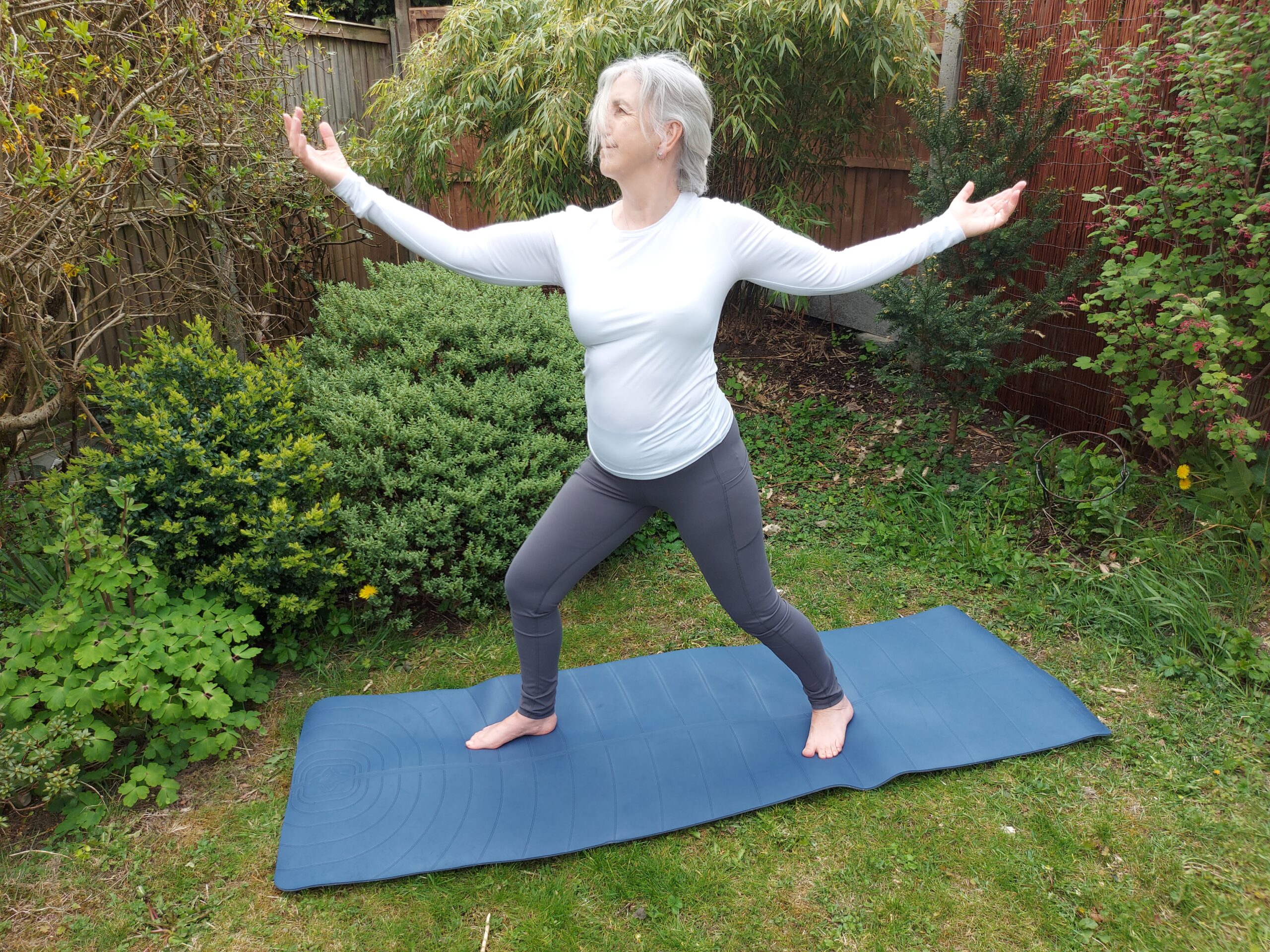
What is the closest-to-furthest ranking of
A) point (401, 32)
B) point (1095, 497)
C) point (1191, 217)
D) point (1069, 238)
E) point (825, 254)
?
point (825, 254) → point (1191, 217) → point (1095, 497) → point (1069, 238) → point (401, 32)

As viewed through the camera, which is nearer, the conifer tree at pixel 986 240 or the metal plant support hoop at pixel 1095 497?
the metal plant support hoop at pixel 1095 497

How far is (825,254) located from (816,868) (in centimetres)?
148

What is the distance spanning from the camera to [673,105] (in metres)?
1.92

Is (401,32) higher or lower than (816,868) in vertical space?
higher

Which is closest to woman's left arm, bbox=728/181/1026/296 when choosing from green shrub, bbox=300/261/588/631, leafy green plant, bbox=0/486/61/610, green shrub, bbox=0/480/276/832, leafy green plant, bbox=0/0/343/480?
green shrub, bbox=300/261/588/631

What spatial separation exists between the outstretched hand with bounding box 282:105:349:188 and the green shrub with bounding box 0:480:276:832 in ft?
3.47

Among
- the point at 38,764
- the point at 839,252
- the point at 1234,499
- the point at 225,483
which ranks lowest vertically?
the point at 38,764

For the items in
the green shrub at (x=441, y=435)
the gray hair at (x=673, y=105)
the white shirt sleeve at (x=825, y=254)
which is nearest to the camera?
the gray hair at (x=673, y=105)

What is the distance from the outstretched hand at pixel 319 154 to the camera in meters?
1.99

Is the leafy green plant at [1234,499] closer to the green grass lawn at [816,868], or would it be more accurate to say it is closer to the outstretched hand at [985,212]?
the green grass lawn at [816,868]

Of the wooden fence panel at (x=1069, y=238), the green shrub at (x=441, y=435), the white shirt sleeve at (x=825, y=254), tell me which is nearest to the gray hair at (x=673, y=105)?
the white shirt sleeve at (x=825, y=254)

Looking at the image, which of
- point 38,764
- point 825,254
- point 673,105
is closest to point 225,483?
point 38,764

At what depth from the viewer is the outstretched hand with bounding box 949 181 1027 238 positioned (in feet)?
6.66

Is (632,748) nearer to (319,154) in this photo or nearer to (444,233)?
(444,233)
